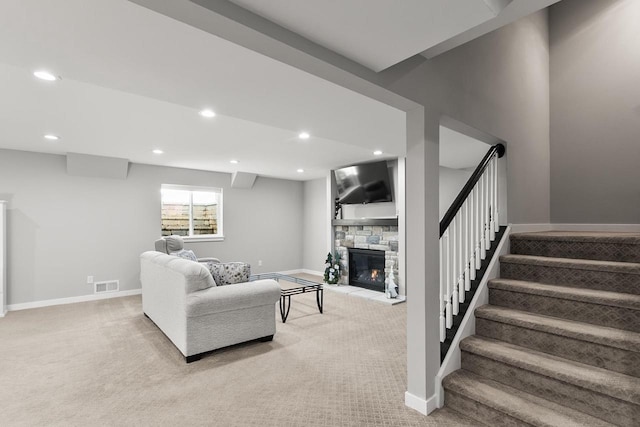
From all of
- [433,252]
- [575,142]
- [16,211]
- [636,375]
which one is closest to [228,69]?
[433,252]

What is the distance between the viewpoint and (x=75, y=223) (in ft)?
16.8

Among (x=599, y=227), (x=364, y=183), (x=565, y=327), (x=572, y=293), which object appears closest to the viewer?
(x=565, y=327)

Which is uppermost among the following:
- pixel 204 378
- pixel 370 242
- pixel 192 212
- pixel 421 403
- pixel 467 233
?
pixel 192 212

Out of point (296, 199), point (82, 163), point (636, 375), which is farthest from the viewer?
point (296, 199)

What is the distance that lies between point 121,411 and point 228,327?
108 cm

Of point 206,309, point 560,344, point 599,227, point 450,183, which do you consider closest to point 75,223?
point 206,309

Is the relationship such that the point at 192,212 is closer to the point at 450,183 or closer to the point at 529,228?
the point at 450,183

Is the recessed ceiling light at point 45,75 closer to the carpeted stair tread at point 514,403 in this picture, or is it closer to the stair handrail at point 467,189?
the stair handrail at point 467,189

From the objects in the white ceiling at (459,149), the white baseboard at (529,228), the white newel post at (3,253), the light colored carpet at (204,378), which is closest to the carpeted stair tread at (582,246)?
the white baseboard at (529,228)

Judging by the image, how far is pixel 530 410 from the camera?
5.79ft

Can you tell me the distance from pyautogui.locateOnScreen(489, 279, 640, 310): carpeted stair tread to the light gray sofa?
6.95 feet

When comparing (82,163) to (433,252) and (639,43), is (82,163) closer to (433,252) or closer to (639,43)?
(433,252)

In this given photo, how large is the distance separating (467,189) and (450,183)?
3.60 metres

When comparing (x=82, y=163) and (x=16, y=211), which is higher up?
(x=82, y=163)
